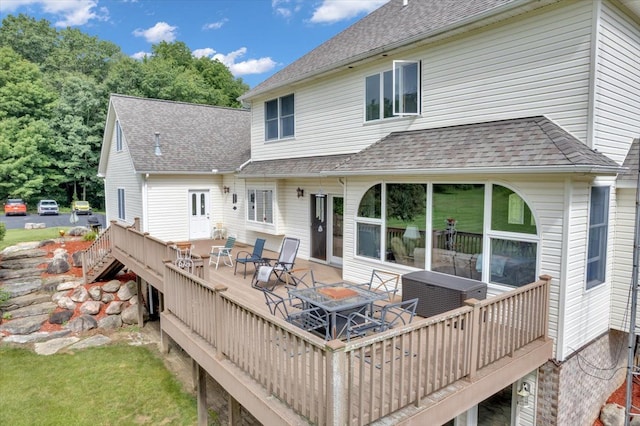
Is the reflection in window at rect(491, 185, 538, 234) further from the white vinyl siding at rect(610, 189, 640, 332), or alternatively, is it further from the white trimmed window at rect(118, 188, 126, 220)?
→ the white trimmed window at rect(118, 188, 126, 220)

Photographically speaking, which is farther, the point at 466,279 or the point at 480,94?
the point at 480,94

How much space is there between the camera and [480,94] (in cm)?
743

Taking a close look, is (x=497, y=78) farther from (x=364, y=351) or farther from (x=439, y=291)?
(x=364, y=351)

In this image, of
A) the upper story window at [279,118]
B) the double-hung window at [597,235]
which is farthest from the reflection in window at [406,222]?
the upper story window at [279,118]

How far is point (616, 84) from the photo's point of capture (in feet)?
21.1

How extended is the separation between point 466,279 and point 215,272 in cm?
662

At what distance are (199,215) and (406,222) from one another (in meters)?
11.1

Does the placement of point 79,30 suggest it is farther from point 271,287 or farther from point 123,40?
point 271,287

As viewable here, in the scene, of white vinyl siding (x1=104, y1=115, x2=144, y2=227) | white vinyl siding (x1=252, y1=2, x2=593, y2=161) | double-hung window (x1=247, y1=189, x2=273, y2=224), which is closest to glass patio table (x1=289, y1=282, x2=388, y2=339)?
white vinyl siding (x1=252, y1=2, x2=593, y2=161)

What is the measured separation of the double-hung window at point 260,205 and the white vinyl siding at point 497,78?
12.0 ft

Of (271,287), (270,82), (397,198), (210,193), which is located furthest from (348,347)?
(210,193)

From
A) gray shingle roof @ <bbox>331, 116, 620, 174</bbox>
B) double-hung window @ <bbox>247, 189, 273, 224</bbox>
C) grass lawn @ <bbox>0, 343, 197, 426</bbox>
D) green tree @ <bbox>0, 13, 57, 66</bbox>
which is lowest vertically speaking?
grass lawn @ <bbox>0, 343, 197, 426</bbox>

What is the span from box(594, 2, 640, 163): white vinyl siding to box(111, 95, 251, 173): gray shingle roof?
12.6 meters

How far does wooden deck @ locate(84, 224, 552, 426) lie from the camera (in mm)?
3641
